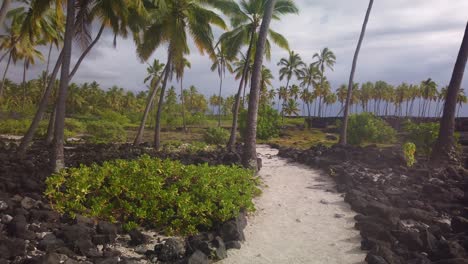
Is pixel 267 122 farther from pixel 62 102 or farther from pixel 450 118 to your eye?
pixel 62 102

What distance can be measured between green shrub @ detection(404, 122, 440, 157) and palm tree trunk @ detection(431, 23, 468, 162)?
2374mm

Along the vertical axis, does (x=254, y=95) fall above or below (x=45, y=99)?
above

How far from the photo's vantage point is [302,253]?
5574mm

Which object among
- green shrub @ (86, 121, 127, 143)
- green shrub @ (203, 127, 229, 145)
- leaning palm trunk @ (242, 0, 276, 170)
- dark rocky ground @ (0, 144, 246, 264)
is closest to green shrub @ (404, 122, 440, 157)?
leaning palm trunk @ (242, 0, 276, 170)

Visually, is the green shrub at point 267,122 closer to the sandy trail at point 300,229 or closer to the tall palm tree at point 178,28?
the tall palm tree at point 178,28

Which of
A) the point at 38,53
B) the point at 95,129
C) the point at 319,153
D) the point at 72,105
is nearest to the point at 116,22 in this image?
the point at 319,153

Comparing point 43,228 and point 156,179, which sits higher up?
point 156,179

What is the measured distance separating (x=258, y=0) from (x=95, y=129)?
15.2m

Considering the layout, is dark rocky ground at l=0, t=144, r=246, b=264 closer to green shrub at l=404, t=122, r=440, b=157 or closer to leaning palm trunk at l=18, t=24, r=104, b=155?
leaning palm trunk at l=18, t=24, r=104, b=155

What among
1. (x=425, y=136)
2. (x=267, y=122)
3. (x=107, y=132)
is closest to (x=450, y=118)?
(x=425, y=136)

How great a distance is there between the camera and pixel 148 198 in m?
6.71

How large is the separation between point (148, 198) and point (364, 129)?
21994 millimetres

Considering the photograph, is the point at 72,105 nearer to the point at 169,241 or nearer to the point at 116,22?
the point at 116,22

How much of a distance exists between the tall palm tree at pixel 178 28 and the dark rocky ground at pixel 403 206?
7.71 m
